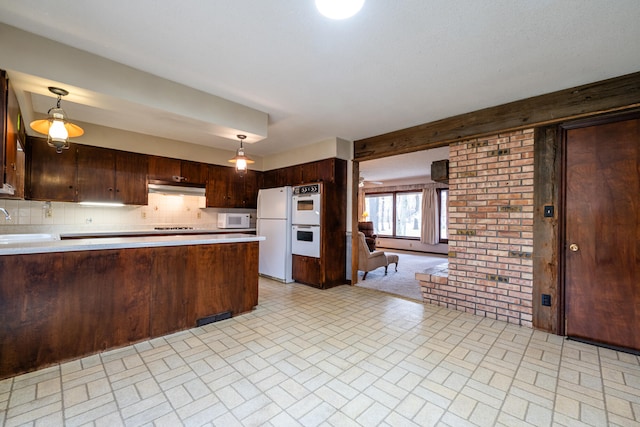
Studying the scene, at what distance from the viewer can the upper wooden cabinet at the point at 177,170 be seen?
4.56 meters

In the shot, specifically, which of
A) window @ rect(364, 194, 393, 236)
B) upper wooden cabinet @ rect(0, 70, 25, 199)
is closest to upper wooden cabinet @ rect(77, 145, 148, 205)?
upper wooden cabinet @ rect(0, 70, 25, 199)

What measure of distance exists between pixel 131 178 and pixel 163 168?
509mm

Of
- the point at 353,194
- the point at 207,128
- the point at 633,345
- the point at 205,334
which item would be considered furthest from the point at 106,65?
the point at 633,345

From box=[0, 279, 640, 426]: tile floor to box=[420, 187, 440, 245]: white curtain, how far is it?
5.82 metres

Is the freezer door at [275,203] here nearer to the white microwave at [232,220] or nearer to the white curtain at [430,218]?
the white microwave at [232,220]

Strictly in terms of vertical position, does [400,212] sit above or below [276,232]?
above

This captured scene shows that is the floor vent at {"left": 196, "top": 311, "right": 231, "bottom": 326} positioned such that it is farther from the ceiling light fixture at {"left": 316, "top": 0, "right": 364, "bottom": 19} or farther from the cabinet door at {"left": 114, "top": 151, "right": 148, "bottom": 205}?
the ceiling light fixture at {"left": 316, "top": 0, "right": 364, "bottom": 19}

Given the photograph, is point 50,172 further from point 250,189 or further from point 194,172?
point 250,189

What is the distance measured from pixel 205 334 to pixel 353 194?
312 cm

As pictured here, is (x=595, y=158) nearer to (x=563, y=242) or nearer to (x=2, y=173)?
(x=563, y=242)

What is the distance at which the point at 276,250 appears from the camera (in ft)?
16.1

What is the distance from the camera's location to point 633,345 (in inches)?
94.0

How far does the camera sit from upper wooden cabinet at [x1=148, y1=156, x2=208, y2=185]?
4562 millimetres

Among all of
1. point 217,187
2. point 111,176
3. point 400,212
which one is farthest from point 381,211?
point 111,176
